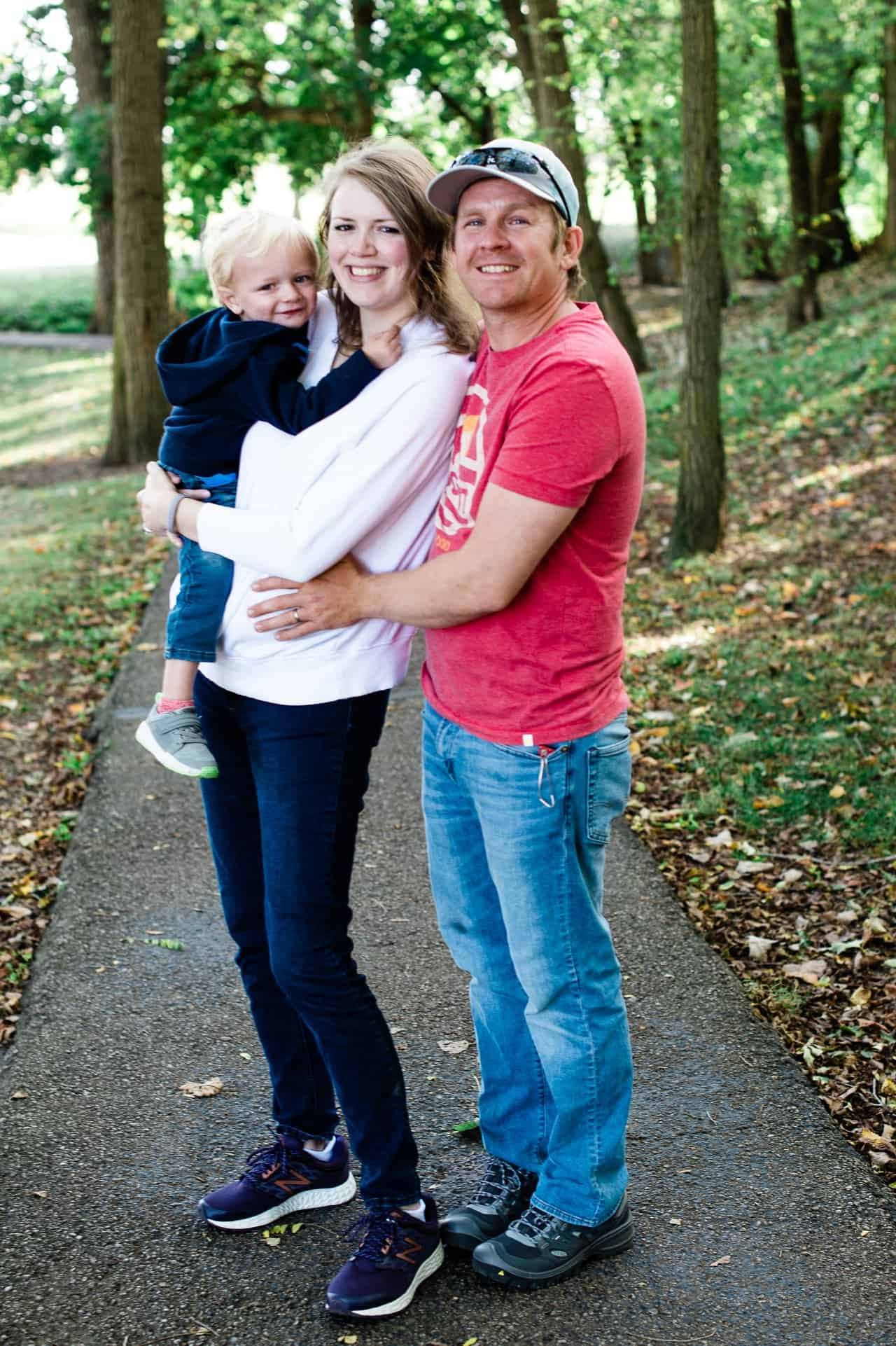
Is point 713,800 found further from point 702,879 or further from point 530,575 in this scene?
point 530,575

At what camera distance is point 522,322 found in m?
2.53

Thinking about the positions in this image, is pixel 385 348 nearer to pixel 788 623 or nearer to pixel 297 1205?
pixel 297 1205

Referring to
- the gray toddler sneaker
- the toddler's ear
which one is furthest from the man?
the toddler's ear

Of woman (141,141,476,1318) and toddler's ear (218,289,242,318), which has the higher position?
toddler's ear (218,289,242,318)

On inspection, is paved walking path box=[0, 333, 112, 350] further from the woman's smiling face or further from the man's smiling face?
the man's smiling face

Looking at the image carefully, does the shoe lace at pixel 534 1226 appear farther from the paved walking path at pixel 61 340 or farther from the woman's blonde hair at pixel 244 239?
the paved walking path at pixel 61 340

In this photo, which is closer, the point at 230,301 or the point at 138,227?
the point at 230,301

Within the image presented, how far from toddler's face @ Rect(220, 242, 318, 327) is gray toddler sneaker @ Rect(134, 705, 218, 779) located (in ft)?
2.85

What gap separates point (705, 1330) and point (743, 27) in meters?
15.9

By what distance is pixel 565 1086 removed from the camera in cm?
278

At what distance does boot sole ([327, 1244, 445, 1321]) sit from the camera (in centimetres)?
275

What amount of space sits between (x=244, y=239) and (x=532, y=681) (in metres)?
1.12

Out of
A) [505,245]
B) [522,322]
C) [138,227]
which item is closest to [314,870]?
[522,322]

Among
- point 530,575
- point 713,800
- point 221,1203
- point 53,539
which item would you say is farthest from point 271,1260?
point 53,539
